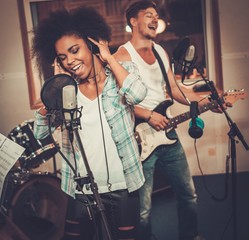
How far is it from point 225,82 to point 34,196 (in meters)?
1.70

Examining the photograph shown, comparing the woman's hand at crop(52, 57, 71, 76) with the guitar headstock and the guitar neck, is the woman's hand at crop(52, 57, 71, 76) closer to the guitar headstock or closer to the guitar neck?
the guitar neck

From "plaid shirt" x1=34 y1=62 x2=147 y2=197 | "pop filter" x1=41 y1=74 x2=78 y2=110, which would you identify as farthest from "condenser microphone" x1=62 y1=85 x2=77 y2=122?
"plaid shirt" x1=34 y1=62 x2=147 y2=197

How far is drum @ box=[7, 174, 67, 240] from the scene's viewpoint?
106 inches

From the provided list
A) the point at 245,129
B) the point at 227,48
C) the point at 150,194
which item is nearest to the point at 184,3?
the point at 227,48

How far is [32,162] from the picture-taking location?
2639 mm

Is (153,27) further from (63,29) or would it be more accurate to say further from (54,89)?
(54,89)

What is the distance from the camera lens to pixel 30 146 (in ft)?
8.84

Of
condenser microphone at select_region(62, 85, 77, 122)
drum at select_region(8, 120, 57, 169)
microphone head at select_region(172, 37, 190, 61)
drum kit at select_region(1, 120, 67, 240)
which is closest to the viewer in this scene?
condenser microphone at select_region(62, 85, 77, 122)

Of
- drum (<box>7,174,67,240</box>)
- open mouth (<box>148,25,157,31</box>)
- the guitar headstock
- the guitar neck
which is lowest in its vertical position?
drum (<box>7,174,67,240</box>)

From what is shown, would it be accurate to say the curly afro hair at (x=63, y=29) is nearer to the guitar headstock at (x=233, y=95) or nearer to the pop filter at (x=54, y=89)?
the pop filter at (x=54, y=89)

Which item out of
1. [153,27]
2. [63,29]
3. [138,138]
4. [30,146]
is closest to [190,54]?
[153,27]

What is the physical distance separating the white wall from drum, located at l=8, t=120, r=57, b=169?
58 mm

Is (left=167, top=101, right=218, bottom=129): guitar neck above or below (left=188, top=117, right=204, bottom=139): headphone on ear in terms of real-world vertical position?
above

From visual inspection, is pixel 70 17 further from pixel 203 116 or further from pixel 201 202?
pixel 201 202
